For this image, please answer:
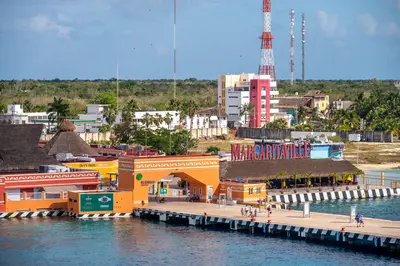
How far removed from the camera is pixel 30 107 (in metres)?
181

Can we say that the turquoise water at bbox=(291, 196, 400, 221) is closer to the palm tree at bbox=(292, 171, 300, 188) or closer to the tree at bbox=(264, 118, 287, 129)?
the palm tree at bbox=(292, 171, 300, 188)

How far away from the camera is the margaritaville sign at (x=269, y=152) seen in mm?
101625

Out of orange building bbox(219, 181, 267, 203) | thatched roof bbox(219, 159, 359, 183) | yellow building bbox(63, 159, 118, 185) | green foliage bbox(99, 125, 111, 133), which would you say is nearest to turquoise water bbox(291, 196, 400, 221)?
thatched roof bbox(219, 159, 359, 183)

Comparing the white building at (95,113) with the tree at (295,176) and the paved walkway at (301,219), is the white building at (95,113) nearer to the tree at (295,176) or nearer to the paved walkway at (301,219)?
the tree at (295,176)

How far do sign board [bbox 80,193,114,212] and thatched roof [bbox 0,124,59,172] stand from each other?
330 inches

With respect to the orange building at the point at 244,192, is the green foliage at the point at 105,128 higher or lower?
higher

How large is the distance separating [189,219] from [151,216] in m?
4.42

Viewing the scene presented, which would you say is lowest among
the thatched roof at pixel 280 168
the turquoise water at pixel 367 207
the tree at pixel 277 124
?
the turquoise water at pixel 367 207

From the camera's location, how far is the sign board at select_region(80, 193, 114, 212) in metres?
82.0

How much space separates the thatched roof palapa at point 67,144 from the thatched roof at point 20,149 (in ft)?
47.4

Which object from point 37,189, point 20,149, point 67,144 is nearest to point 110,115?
point 67,144

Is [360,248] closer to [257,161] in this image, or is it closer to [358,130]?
[257,161]

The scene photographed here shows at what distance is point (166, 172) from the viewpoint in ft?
280

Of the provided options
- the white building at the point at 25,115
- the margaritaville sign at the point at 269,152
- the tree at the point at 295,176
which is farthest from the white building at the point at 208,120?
the tree at the point at 295,176
